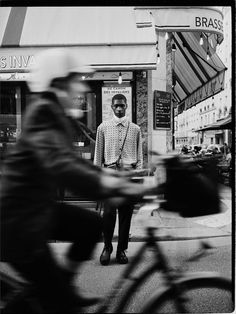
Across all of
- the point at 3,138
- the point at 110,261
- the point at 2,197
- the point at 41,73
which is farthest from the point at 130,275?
the point at 3,138

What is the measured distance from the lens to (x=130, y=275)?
239 centimetres

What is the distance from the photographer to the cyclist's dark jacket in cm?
192

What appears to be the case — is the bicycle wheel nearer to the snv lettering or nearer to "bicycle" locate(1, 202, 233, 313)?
"bicycle" locate(1, 202, 233, 313)

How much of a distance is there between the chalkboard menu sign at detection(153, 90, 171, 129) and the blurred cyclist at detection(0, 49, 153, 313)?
3.82 metres

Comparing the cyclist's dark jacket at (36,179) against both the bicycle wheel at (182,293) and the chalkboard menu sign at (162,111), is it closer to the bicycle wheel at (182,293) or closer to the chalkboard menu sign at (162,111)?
the bicycle wheel at (182,293)

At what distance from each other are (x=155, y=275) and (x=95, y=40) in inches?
107

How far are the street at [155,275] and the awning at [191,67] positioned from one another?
152 cm

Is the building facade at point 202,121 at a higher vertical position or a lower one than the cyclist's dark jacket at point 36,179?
higher

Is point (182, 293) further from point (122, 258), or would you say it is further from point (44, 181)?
point (122, 258)

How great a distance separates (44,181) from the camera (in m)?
1.96

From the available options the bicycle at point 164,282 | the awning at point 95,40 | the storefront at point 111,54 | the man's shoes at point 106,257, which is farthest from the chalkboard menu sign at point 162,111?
the bicycle at point 164,282

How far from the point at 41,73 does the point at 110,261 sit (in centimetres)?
260

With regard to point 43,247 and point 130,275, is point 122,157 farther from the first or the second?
point 43,247

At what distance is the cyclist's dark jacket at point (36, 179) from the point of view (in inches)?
75.7
